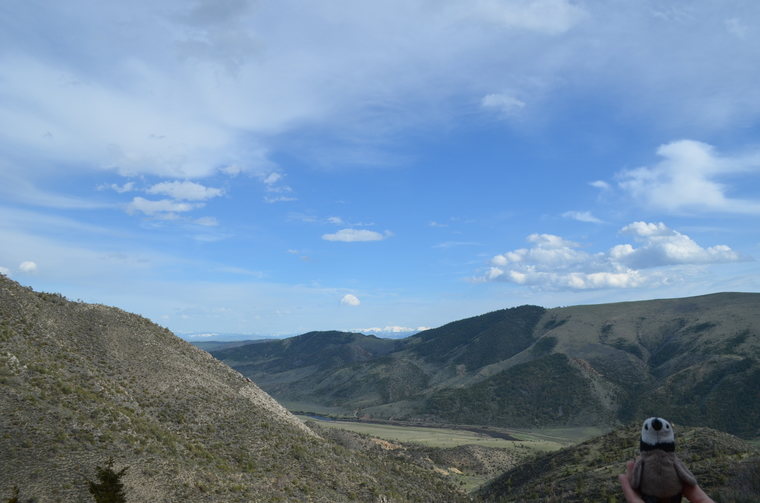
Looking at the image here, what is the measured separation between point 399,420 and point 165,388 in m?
94.4

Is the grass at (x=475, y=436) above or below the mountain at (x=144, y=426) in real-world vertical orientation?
below

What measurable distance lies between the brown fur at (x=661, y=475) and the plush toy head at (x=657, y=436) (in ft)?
0.20

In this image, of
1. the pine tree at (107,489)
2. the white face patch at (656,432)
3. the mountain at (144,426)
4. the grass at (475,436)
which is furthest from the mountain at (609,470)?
the grass at (475,436)

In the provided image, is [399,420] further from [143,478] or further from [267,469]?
[143,478]

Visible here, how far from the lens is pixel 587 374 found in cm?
11931

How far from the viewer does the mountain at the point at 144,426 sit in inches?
898

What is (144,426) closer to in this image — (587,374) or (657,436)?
(657,436)

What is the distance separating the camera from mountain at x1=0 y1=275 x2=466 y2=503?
2281 centimetres

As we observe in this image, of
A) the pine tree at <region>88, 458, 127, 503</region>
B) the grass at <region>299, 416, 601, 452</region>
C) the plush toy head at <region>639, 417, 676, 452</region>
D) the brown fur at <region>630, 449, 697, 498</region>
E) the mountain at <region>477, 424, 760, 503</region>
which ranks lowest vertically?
the grass at <region>299, 416, 601, 452</region>

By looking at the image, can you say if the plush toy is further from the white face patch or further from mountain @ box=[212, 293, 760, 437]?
mountain @ box=[212, 293, 760, 437]

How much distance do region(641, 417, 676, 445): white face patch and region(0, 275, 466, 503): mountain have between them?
2347cm

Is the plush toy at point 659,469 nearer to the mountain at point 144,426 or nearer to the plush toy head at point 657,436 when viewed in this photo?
the plush toy head at point 657,436

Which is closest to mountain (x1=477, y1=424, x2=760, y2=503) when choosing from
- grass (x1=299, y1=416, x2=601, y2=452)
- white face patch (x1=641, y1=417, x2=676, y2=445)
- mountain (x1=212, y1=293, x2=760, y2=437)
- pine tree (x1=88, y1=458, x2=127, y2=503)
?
white face patch (x1=641, y1=417, x2=676, y2=445)

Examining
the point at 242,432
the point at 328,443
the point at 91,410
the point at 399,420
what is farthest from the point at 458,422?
the point at 91,410
